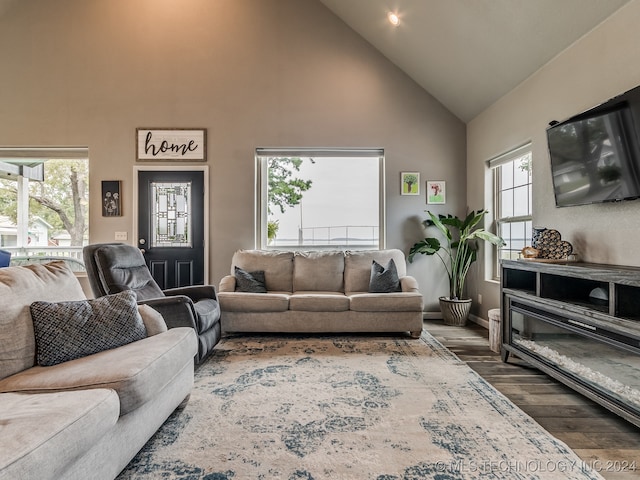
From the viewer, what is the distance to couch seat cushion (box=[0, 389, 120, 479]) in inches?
36.5

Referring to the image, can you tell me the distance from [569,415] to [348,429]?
4.27 feet

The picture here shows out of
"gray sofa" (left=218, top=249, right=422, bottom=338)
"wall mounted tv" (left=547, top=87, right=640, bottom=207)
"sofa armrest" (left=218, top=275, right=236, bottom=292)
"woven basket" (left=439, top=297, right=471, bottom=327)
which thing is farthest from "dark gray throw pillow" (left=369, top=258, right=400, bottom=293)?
"wall mounted tv" (left=547, top=87, right=640, bottom=207)

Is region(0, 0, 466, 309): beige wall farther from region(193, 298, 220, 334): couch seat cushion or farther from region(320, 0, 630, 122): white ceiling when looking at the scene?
region(193, 298, 220, 334): couch seat cushion

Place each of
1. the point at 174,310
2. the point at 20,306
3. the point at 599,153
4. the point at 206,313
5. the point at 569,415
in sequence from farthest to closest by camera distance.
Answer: the point at 206,313 → the point at 174,310 → the point at 599,153 → the point at 569,415 → the point at 20,306

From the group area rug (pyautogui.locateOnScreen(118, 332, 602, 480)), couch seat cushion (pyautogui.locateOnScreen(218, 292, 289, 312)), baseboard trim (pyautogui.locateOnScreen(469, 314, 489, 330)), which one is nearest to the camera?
area rug (pyautogui.locateOnScreen(118, 332, 602, 480))

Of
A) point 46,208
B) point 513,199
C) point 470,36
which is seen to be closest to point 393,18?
point 470,36

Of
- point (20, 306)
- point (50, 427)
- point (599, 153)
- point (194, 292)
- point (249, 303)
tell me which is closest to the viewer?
point (50, 427)

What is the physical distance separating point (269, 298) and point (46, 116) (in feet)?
12.5

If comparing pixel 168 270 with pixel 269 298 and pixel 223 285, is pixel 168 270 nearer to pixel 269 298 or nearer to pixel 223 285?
pixel 223 285

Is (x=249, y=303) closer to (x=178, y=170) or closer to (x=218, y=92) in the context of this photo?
(x=178, y=170)

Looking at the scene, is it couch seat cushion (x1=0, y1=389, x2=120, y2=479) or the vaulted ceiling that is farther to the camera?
the vaulted ceiling

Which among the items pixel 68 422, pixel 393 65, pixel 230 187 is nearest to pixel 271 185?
pixel 230 187

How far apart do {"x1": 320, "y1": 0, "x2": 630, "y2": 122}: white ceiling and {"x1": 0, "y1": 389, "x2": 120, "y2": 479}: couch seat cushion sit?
11.8 feet

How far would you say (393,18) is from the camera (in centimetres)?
367
